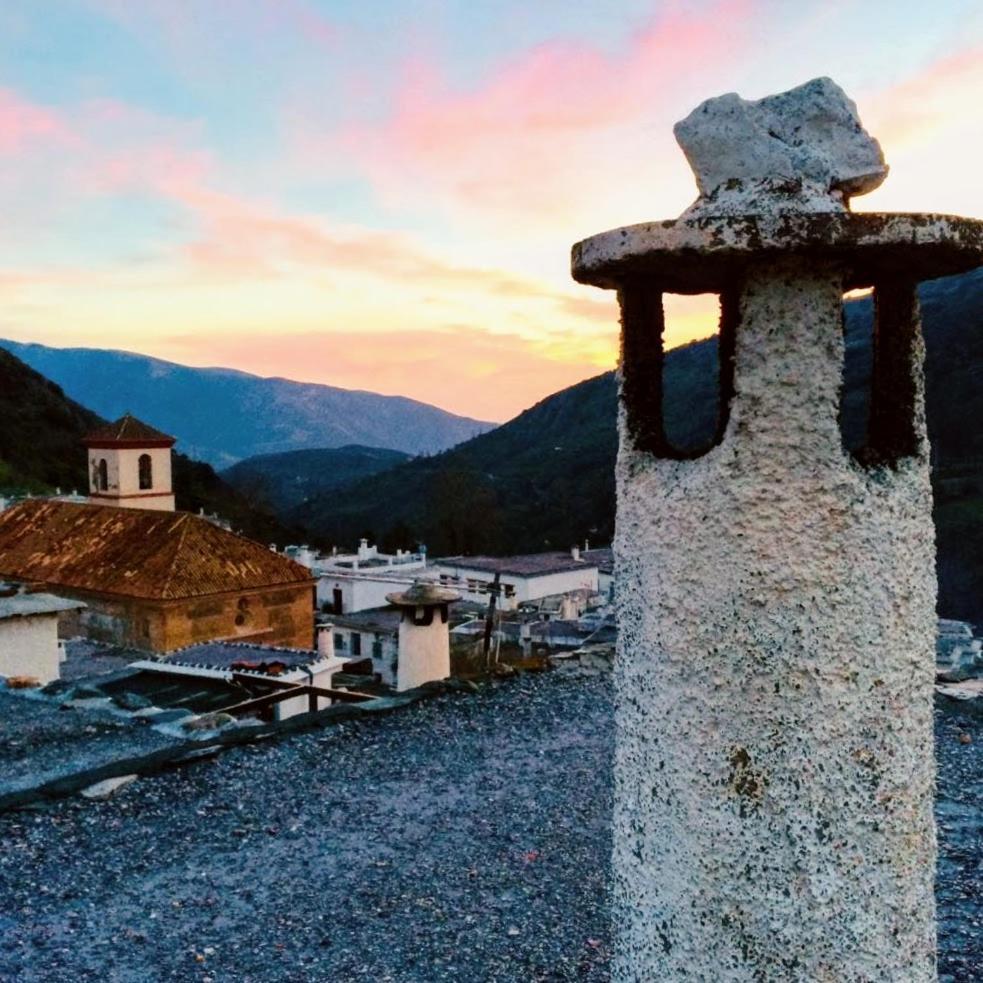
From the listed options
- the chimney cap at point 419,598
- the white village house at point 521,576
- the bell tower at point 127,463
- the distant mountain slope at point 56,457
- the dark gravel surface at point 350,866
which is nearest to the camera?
the dark gravel surface at point 350,866

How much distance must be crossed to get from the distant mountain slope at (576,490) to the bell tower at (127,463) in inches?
705

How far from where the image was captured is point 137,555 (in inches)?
1080

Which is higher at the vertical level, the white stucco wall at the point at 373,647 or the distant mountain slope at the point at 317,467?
the distant mountain slope at the point at 317,467

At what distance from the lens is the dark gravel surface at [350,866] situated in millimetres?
5344

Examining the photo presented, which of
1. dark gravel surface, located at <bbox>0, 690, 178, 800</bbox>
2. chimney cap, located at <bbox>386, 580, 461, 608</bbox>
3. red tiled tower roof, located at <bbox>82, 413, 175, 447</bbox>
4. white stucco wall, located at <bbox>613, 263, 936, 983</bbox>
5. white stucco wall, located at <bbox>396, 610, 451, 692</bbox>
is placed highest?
red tiled tower roof, located at <bbox>82, 413, 175, 447</bbox>

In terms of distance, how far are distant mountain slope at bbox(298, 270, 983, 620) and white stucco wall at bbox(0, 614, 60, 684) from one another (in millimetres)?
29545

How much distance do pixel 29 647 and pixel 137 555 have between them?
1468 centimetres

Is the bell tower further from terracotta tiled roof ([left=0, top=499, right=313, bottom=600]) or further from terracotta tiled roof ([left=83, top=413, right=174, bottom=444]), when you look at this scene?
terracotta tiled roof ([left=0, top=499, right=313, bottom=600])

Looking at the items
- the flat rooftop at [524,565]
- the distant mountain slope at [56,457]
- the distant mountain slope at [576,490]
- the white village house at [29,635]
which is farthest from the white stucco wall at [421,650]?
the distant mountain slope at [56,457]

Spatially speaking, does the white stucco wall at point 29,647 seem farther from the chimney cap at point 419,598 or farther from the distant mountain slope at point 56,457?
the distant mountain slope at point 56,457

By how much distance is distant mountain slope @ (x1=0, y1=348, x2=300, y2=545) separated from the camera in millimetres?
60844

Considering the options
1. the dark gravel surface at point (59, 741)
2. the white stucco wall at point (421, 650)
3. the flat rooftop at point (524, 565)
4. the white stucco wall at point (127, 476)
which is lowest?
the flat rooftop at point (524, 565)

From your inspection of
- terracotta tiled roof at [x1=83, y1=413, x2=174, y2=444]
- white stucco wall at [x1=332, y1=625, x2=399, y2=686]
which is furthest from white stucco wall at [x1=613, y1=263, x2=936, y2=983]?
terracotta tiled roof at [x1=83, y1=413, x2=174, y2=444]

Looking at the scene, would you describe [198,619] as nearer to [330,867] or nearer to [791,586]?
[330,867]
